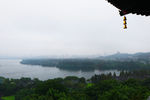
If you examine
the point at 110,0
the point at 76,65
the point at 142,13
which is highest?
the point at 110,0

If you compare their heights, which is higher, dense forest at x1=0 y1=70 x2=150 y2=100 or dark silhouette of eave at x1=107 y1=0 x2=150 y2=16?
dark silhouette of eave at x1=107 y1=0 x2=150 y2=16

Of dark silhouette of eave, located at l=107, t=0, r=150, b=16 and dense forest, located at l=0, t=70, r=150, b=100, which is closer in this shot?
dark silhouette of eave, located at l=107, t=0, r=150, b=16

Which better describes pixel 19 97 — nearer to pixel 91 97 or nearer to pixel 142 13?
pixel 91 97

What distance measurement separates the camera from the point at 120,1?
7.84 ft

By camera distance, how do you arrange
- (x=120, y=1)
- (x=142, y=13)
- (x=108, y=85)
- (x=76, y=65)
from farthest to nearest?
(x=76, y=65) → (x=108, y=85) → (x=142, y=13) → (x=120, y=1)

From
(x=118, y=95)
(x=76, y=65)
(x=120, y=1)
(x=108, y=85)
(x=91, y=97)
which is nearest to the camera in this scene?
(x=120, y=1)

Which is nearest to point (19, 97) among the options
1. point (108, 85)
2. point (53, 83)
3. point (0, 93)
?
point (53, 83)

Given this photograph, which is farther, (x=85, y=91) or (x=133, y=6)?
(x=85, y=91)

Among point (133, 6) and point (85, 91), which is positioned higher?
point (133, 6)

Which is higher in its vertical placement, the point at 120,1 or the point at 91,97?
the point at 120,1

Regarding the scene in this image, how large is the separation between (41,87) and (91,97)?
293 inches

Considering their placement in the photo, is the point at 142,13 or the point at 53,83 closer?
the point at 142,13

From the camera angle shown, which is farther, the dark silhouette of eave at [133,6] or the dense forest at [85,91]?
the dense forest at [85,91]

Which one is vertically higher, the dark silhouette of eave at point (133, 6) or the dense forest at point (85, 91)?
the dark silhouette of eave at point (133, 6)
